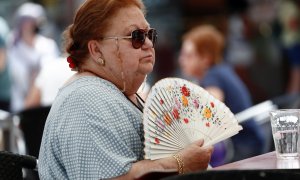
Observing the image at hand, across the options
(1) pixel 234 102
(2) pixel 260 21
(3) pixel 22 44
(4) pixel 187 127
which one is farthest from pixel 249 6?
(4) pixel 187 127

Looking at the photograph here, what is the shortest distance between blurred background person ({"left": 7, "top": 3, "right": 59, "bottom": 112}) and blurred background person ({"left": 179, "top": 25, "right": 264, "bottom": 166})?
9.27 feet

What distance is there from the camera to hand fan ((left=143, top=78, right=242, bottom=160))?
3.66 meters

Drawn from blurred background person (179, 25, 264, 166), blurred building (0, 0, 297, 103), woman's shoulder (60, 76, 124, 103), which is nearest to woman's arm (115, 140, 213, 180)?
woman's shoulder (60, 76, 124, 103)

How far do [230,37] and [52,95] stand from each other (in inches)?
189

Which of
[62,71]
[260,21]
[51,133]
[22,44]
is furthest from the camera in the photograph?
[260,21]

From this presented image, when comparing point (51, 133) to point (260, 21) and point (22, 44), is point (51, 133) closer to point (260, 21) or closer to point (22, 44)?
point (22, 44)

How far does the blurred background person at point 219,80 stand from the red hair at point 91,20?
11.4 feet

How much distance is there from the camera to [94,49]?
382 centimetres

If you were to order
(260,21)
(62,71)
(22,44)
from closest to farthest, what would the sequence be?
1. (62,71)
2. (22,44)
3. (260,21)

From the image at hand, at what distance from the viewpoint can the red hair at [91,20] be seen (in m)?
3.75

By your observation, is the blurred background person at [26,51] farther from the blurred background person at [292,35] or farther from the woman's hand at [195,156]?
the woman's hand at [195,156]

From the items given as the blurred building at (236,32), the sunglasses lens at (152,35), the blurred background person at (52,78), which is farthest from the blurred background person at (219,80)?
the blurred building at (236,32)

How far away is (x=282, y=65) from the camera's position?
39.8ft

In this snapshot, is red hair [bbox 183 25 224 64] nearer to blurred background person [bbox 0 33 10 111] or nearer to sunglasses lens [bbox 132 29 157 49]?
blurred background person [bbox 0 33 10 111]
